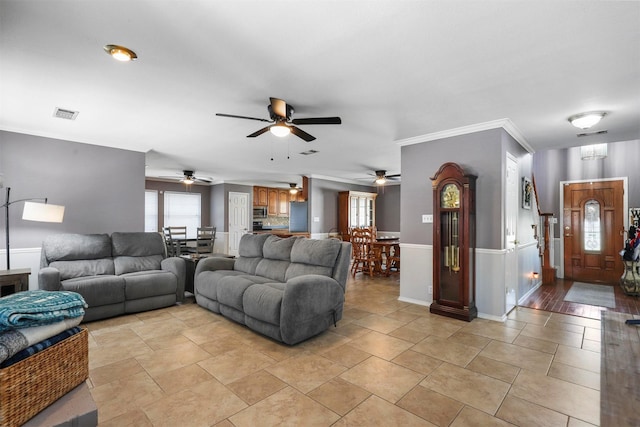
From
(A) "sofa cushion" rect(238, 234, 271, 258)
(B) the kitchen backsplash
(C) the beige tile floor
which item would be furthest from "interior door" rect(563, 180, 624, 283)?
(B) the kitchen backsplash

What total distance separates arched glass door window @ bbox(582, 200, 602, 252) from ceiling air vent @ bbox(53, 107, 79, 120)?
8.51 m

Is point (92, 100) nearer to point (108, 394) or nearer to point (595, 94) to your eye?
point (108, 394)

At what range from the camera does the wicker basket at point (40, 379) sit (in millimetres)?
860

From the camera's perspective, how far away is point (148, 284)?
13.2 ft

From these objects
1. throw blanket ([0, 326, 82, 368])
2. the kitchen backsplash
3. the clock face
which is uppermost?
the clock face

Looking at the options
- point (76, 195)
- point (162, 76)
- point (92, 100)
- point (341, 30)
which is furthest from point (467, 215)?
point (76, 195)

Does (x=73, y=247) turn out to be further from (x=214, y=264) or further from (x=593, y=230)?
(x=593, y=230)

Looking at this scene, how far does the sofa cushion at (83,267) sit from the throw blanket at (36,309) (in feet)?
11.3

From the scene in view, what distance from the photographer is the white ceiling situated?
6.12 feet

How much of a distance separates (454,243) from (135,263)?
441cm

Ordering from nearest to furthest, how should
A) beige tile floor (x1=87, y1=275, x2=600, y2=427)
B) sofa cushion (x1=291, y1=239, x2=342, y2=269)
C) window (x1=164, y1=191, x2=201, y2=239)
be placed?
beige tile floor (x1=87, y1=275, x2=600, y2=427) → sofa cushion (x1=291, y1=239, x2=342, y2=269) → window (x1=164, y1=191, x2=201, y2=239)

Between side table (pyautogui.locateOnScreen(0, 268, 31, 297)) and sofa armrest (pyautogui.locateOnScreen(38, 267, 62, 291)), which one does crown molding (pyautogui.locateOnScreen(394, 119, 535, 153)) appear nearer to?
sofa armrest (pyautogui.locateOnScreen(38, 267, 62, 291))

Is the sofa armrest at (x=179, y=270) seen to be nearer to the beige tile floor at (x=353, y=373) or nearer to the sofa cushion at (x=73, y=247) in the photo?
the beige tile floor at (x=353, y=373)

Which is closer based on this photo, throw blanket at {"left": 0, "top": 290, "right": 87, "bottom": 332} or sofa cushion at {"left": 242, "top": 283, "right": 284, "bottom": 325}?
throw blanket at {"left": 0, "top": 290, "right": 87, "bottom": 332}
